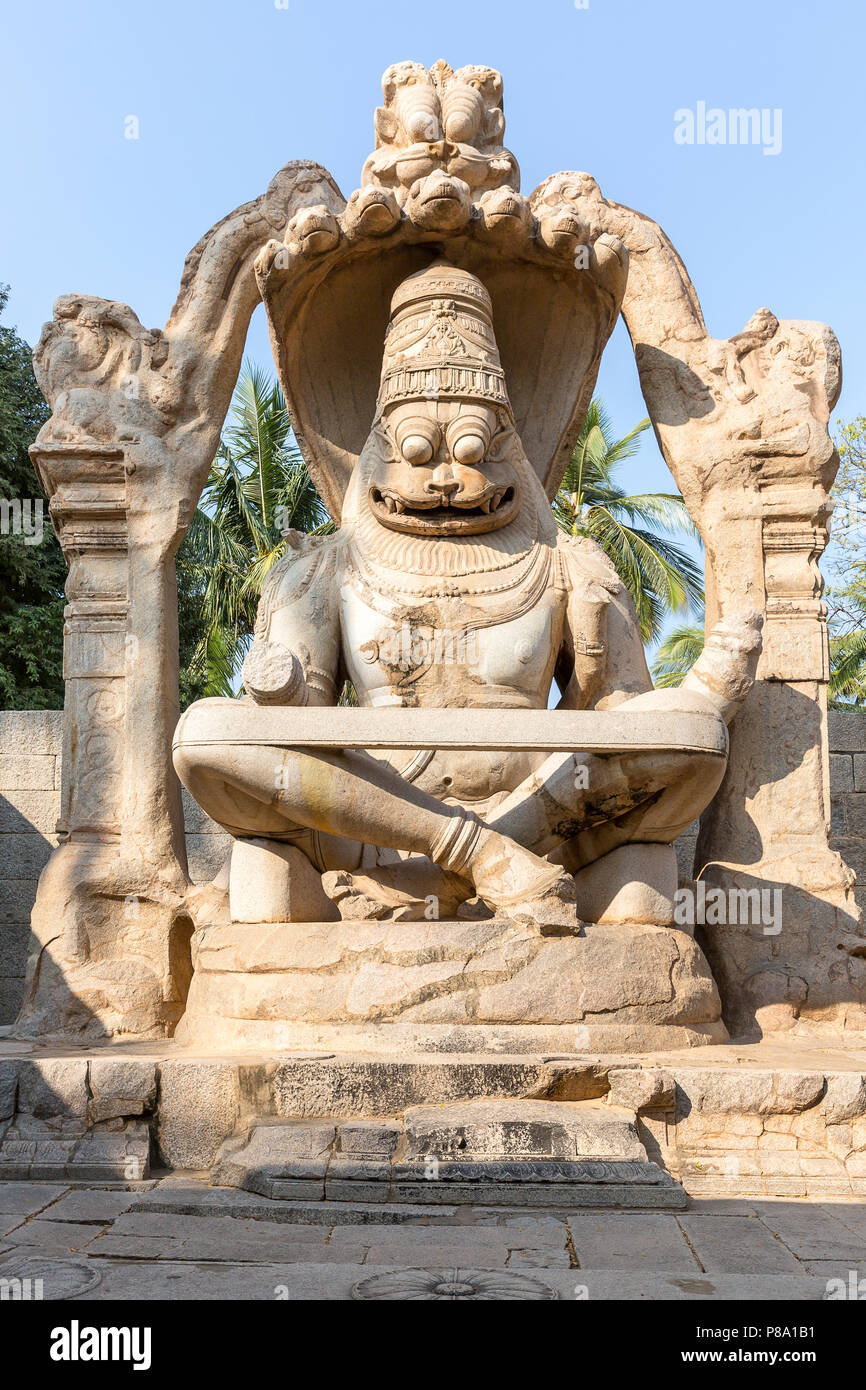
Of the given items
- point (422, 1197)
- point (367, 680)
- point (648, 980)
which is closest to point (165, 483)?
point (367, 680)

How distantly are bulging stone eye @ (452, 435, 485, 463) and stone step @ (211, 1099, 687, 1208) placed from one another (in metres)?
2.82

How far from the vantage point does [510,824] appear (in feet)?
17.3

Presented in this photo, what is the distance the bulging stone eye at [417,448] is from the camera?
5812 millimetres

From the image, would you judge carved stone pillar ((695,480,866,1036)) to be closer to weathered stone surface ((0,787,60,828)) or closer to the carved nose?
the carved nose

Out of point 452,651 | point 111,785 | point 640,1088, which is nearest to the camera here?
point 640,1088

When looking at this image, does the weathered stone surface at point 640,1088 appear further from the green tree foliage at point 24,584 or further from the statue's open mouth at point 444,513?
the green tree foliage at point 24,584

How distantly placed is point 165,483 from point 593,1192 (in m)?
4.06

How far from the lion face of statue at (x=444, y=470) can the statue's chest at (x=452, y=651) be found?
395 mm

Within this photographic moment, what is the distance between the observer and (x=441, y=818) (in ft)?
16.6

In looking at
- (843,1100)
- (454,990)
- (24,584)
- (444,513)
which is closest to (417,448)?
(444,513)

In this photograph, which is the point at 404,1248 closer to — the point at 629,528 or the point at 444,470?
the point at 444,470

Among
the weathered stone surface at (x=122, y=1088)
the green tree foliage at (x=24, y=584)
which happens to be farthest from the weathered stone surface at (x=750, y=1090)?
the green tree foliage at (x=24, y=584)

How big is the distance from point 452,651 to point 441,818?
97 centimetres

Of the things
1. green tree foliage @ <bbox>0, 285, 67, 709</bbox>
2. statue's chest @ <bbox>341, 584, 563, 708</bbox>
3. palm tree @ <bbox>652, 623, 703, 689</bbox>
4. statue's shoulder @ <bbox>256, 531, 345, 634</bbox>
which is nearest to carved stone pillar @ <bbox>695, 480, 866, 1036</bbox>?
statue's chest @ <bbox>341, 584, 563, 708</bbox>
